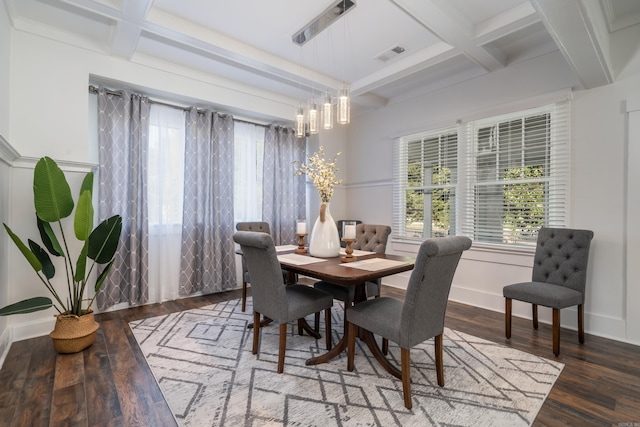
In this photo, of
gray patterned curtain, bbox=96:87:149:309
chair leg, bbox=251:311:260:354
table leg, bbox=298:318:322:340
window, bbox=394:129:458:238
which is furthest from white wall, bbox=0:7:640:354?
table leg, bbox=298:318:322:340

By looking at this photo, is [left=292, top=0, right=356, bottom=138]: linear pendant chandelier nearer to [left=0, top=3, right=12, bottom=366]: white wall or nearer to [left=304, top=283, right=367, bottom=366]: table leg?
[left=304, top=283, right=367, bottom=366]: table leg

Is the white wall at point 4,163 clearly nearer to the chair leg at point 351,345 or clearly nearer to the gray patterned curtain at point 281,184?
the chair leg at point 351,345

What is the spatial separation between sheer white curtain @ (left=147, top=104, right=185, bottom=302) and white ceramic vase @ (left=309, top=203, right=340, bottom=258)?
214 cm

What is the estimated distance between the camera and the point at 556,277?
2.70m

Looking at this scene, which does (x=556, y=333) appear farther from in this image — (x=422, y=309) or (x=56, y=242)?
(x=56, y=242)

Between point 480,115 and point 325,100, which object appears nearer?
point 325,100

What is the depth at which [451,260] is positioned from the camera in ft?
5.90

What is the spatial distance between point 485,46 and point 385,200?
2.26 m

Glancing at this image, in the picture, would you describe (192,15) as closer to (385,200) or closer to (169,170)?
(169,170)

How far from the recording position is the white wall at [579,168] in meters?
2.65

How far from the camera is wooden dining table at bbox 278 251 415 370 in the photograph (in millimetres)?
1892

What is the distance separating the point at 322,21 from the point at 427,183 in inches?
93.8

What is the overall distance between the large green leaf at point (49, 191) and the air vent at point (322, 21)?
2.34 m

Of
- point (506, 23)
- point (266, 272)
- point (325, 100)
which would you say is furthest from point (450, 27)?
point (266, 272)
